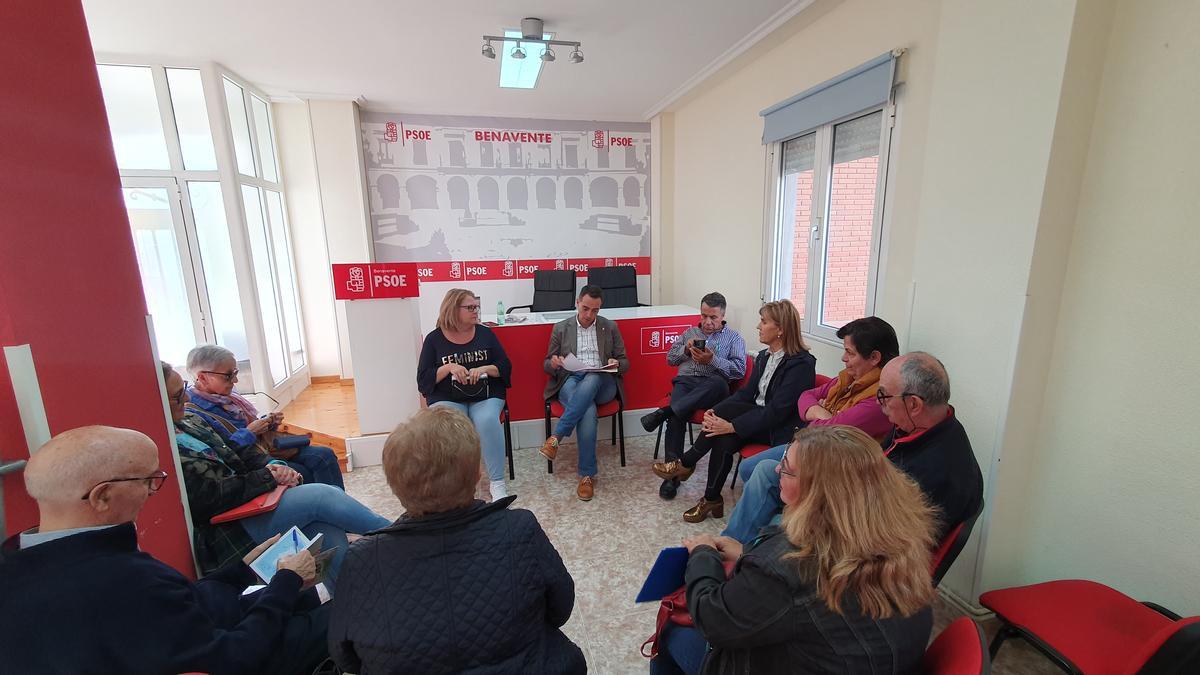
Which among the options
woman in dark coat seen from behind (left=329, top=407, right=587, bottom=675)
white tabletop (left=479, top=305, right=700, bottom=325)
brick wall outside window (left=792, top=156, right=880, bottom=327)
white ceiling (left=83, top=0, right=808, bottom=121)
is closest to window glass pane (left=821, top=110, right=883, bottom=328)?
brick wall outside window (left=792, top=156, right=880, bottom=327)

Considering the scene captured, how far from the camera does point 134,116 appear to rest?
387cm

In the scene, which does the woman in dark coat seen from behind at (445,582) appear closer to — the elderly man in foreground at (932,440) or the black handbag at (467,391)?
the elderly man in foreground at (932,440)

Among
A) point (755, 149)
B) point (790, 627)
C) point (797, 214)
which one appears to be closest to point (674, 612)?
point (790, 627)

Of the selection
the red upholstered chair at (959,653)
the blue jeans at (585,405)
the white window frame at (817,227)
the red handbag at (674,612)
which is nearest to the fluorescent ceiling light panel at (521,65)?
the white window frame at (817,227)

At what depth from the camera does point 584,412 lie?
3152mm

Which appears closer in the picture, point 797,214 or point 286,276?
point 797,214

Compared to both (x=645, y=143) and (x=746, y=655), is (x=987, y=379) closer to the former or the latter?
(x=746, y=655)

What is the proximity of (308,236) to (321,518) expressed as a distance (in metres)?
4.37

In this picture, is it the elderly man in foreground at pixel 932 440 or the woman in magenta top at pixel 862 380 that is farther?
the woman in magenta top at pixel 862 380

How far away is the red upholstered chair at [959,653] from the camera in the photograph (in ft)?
2.74

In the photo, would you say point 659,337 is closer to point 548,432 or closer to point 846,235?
point 548,432

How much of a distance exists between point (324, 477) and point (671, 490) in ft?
6.32

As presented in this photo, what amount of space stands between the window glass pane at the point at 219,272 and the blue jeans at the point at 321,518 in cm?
329

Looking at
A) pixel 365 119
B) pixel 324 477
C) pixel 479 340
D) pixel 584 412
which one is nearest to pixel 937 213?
pixel 584 412
